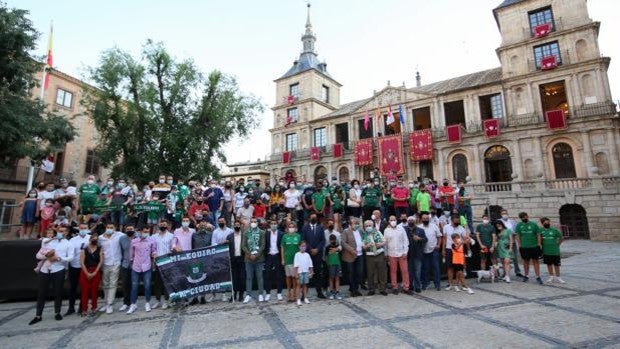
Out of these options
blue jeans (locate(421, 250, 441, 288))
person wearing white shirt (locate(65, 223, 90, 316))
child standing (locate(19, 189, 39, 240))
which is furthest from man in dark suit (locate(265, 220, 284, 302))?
child standing (locate(19, 189, 39, 240))

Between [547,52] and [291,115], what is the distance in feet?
85.3

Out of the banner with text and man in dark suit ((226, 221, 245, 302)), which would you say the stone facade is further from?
the banner with text

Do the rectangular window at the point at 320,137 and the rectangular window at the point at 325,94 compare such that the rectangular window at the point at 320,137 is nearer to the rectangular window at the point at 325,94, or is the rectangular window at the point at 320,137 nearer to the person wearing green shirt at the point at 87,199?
the rectangular window at the point at 325,94

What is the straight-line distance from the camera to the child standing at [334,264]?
28.2 ft

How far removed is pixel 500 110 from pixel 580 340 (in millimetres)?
27449

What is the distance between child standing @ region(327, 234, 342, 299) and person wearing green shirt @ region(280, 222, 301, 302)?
2.89 feet

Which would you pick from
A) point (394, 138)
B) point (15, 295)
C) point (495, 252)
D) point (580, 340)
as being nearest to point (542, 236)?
point (495, 252)

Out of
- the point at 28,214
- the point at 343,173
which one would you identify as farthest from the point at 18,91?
the point at 343,173

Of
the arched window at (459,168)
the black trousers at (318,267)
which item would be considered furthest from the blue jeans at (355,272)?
the arched window at (459,168)

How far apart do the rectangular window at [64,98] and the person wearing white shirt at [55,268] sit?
2433 cm

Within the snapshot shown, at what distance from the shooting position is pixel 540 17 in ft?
90.5

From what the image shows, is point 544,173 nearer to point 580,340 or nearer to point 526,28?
point 526,28

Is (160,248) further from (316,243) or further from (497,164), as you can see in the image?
(497,164)

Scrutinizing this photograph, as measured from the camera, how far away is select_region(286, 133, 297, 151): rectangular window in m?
39.7
